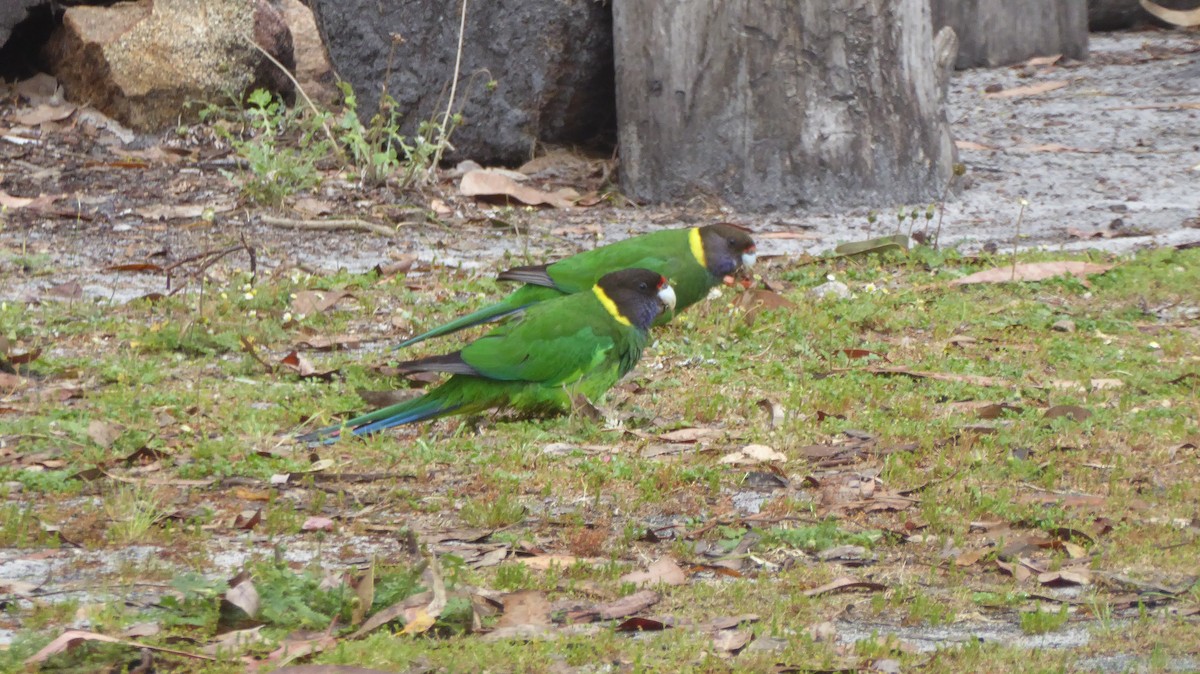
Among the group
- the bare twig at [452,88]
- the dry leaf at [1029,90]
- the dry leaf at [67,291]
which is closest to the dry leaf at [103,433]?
the dry leaf at [67,291]

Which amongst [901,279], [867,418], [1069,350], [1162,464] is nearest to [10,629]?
[867,418]

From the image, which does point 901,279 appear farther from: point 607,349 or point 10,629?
point 10,629

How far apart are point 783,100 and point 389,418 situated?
3.59m

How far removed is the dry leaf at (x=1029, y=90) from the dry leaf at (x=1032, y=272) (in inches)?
155

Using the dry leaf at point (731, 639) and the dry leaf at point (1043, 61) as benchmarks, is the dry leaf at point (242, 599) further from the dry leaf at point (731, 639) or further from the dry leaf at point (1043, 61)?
the dry leaf at point (1043, 61)

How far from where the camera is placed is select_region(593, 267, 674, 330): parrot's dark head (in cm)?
480

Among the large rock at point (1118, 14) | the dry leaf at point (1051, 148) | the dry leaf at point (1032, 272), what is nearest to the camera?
the dry leaf at point (1032, 272)

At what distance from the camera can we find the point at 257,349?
538 cm

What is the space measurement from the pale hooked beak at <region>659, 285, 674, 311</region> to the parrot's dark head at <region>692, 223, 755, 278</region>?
823 mm

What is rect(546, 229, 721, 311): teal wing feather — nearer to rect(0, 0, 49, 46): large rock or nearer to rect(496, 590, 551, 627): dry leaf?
rect(496, 590, 551, 627): dry leaf

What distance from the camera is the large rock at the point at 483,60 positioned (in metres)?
8.12

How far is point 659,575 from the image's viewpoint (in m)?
3.26

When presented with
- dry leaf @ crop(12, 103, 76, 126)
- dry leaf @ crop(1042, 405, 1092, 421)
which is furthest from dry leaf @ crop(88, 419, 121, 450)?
dry leaf @ crop(12, 103, 76, 126)

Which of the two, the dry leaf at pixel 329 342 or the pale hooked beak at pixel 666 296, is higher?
the pale hooked beak at pixel 666 296
